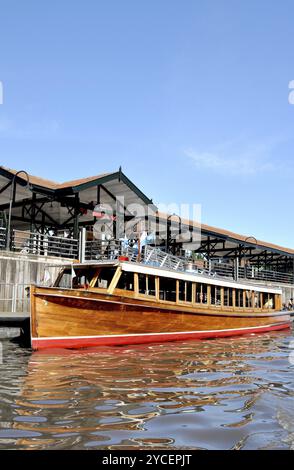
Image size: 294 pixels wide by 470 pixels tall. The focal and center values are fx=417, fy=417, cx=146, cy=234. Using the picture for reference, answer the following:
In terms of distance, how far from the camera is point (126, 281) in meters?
14.2

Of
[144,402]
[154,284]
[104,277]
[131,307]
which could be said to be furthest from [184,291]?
[144,402]

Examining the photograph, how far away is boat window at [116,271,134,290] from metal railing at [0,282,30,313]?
4242mm

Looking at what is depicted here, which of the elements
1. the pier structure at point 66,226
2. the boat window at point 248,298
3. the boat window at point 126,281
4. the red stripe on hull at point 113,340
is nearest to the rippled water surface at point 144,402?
the red stripe on hull at point 113,340

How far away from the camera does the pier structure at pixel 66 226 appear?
54.9ft

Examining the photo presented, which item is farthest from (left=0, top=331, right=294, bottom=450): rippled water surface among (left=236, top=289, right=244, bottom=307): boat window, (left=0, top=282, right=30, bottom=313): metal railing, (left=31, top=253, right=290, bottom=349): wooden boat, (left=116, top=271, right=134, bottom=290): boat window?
(left=236, top=289, right=244, bottom=307): boat window

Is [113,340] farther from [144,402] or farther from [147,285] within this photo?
[144,402]

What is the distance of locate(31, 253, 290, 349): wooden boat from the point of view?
1202cm

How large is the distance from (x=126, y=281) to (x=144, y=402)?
25.9ft

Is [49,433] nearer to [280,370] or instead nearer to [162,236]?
[280,370]

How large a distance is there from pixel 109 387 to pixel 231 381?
2.40 metres

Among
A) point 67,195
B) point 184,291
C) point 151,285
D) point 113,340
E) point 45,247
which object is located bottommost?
point 113,340

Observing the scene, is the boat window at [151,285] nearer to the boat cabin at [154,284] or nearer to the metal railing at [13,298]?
the boat cabin at [154,284]

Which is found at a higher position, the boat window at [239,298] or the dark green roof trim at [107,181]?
the dark green roof trim at [107,181]

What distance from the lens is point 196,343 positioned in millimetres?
14672
